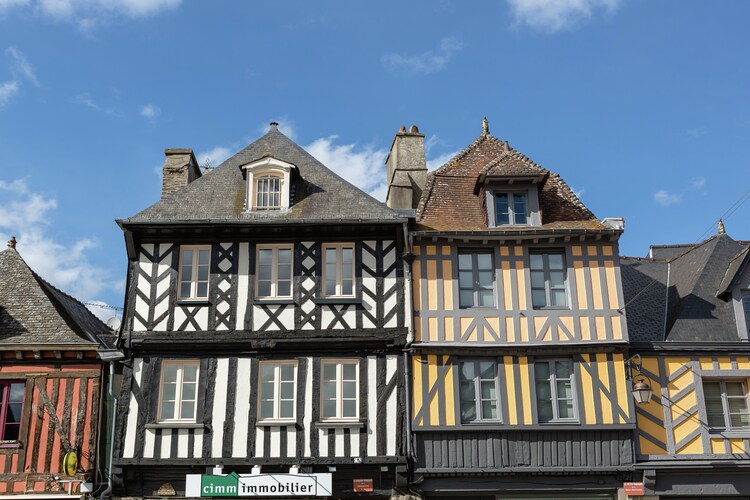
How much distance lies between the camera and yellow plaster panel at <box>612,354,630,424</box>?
14.0m

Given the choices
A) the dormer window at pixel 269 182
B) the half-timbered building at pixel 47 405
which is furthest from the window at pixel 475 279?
the half-timbered building at pixel 47 405

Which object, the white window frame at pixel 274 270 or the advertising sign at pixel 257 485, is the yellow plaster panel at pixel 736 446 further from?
the white window frame at pixel 274 270

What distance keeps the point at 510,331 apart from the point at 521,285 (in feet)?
2.81

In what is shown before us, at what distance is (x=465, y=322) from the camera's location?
14.5 metres

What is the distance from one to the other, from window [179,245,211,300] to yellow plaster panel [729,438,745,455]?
30.7 ft

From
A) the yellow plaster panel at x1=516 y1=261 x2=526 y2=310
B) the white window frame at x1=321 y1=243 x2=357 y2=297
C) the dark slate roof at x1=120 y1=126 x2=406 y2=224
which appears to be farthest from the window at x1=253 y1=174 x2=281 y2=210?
the yellow plaster panel at x1=516 y1=261 x2=526 y2=310

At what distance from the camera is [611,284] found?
14711 mm

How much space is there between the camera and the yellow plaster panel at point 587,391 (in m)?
14.0

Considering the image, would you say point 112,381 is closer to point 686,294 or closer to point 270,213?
point 270,213

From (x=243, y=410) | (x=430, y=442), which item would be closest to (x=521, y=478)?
(x=430, y=442)

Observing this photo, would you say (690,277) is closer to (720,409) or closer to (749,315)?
(749,315)

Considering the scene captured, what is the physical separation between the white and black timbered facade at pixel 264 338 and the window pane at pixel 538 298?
7.64 ft

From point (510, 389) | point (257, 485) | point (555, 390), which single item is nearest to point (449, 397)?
point (510, 389)

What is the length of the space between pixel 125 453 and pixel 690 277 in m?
10.9
